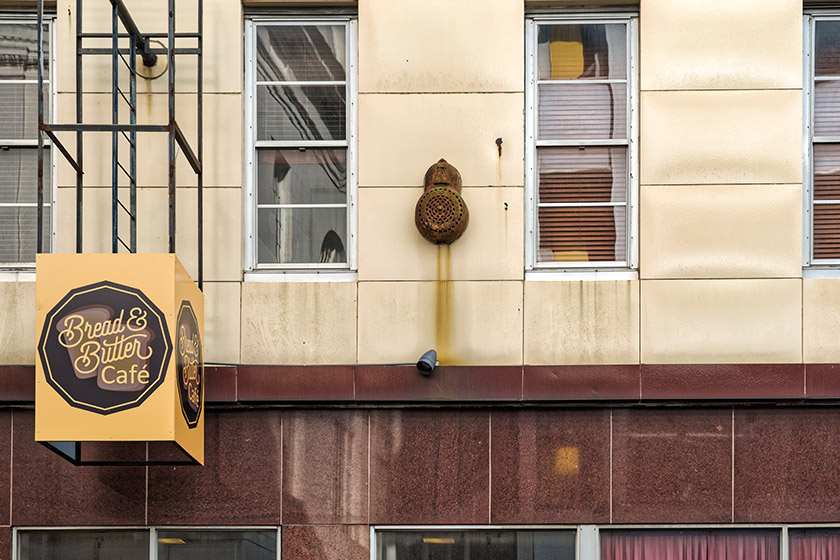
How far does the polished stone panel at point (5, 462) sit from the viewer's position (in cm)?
920

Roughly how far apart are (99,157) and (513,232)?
12.0 feet

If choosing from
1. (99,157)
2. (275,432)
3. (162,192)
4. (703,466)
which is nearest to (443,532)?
(275,432)

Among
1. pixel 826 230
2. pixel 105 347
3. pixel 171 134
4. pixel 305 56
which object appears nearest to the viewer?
pixel 105 347

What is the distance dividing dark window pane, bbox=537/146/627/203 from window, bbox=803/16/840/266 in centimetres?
164

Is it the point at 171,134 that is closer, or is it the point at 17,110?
the point at 171,134

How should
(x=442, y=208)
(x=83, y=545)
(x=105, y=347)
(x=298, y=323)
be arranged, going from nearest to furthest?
1. (x=105, y=347)
2. (x=442, y=208)
3. (x=83, y=545)
4. (x=298, y=323)

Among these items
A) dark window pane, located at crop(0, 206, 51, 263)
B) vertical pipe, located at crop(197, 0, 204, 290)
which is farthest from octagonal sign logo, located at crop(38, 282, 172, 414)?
dark window pane, located at crop(0, 206, 51, 263)

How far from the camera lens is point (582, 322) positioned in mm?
9297

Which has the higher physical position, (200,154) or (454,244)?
(200,154)

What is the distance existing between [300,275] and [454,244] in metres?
1.39

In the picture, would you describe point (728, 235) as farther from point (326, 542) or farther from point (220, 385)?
point (220, 385)

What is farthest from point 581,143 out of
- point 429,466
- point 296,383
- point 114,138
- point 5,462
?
point 5,462

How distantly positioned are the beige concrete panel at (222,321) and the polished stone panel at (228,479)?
0.51 meters

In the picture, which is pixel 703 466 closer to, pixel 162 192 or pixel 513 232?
pixel 513 232
